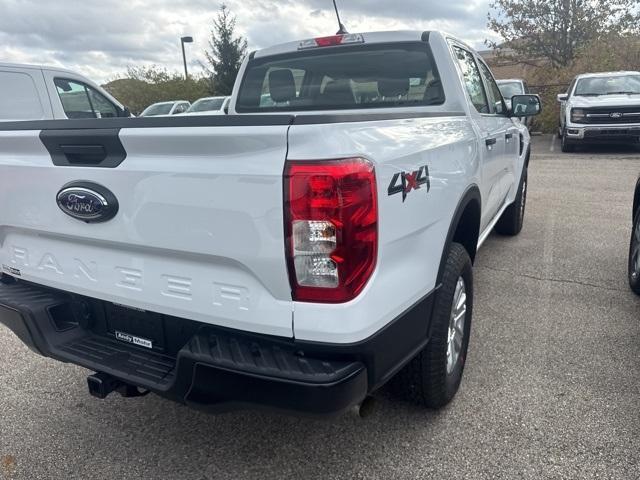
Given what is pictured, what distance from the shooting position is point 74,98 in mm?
7543

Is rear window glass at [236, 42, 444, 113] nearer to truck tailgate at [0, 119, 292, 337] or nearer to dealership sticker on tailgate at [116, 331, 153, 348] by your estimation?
truck tailgate at [0, 119, 292, 337]

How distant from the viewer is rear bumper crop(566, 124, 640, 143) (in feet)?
39.2

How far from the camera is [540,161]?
12.4 meters

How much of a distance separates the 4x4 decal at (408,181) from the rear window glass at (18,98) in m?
6.19

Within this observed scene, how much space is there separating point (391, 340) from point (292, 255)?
0.50 m

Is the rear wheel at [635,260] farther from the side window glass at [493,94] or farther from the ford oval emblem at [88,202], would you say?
the ford oval emblem at [88,202]

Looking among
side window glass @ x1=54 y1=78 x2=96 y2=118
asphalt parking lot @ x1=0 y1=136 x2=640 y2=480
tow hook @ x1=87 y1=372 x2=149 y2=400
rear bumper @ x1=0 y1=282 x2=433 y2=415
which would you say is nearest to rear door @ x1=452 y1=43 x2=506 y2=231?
asphalt parking lot @ x1=0 y1=136 x2=640 y2=480

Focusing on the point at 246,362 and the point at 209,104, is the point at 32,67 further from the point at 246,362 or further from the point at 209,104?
the point at 209,104

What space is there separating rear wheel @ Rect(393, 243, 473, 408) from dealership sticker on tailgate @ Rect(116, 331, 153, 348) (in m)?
1.15

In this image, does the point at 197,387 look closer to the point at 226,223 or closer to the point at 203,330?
the point at 203,330

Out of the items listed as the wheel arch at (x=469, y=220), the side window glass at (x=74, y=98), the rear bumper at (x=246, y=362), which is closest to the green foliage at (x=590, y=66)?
the side window glass at (x=74, y=98)

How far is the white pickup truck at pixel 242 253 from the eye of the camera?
1742 millimetres

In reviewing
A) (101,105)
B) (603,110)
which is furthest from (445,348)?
(603,110)

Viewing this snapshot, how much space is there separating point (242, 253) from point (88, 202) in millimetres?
720
